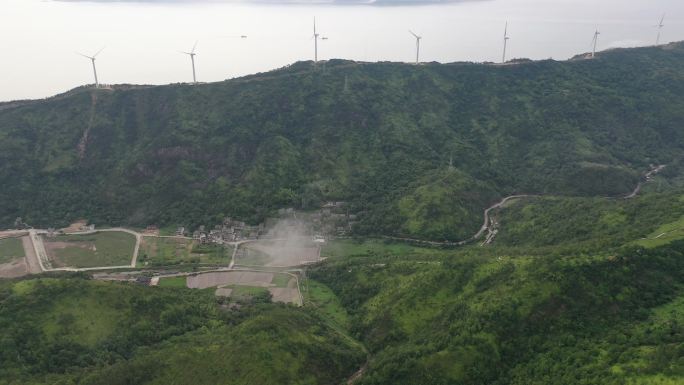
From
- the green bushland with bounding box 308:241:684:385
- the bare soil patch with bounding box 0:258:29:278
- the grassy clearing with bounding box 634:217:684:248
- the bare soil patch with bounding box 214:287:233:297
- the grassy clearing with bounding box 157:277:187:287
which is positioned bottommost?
the bare soil patch with bounding box 214:287:233:297

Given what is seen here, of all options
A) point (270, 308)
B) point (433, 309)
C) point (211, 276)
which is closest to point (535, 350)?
point (433, 309)

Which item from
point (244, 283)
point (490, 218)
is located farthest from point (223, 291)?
point (490, 218)

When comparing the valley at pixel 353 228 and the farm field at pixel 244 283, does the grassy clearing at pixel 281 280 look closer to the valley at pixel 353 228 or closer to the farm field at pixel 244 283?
the farm field at pixel 244 283

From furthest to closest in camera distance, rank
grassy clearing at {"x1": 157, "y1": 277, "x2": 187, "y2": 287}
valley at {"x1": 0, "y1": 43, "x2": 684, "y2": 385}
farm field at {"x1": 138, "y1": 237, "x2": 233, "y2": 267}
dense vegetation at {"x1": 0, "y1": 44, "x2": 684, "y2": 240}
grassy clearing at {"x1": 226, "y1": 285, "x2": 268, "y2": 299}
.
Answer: dense vegetation at {"x1": 0, "y1": 44, "x2": 684, "y2": 240}, farm field at {"x1": 138, "y1": 237, "x2": 233, "y2": 267}, grassy clearing at {"x1": 157, "y1": 277, "x2": 187, "y2": 287}, grassy clearing at {"x1": 226, "y1": 285, "x2": 268, "y2": 299}, valley at {"x1": 0, "y1": 43, "x2": 684, "y2": 385}

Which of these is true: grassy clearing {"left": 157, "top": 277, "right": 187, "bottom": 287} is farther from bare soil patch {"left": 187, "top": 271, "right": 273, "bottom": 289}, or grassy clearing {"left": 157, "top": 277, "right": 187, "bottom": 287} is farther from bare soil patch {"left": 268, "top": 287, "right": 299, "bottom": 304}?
bare soil patch {"left": 268, "top": 287, "right": 299, "bottom": 304}

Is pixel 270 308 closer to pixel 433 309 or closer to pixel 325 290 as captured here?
pixel 325 290

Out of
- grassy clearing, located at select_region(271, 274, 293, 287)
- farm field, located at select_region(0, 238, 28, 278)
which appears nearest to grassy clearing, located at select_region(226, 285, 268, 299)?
grassy clearing, located at select_region(271, 274, 293, 287)
